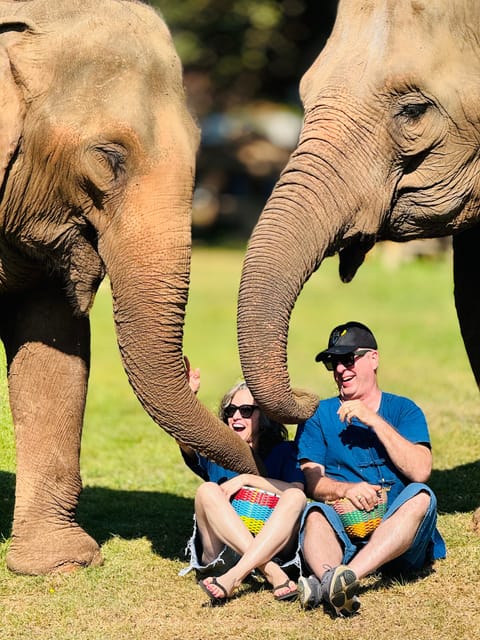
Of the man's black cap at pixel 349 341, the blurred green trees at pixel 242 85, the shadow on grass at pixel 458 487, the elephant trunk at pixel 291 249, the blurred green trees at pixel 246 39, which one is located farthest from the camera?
the blurred green trees at pixel 242 85

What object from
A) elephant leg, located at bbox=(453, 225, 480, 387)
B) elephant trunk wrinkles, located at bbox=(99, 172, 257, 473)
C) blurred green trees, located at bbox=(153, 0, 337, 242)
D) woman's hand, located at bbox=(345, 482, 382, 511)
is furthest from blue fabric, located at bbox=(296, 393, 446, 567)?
blurred green trees, located at bbox=(153, 0, 337, 242)

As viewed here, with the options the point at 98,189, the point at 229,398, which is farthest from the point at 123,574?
the point at 98,189

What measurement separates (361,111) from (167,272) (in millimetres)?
1174

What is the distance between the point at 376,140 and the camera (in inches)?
223

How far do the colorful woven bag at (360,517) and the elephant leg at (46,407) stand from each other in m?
1.32

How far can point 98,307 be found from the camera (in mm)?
19281

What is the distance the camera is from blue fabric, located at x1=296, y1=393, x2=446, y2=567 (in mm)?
5840

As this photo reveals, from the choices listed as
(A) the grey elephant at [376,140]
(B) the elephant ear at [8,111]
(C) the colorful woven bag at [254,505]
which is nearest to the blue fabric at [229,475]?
(C) the colorful woven bag at [254,505]

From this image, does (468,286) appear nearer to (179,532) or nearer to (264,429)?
(264,429)

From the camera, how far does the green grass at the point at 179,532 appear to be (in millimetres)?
5277

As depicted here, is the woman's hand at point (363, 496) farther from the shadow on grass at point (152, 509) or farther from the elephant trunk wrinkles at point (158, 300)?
the shadow on grass at point (152, 509)

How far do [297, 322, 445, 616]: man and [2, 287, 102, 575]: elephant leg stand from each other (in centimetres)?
121

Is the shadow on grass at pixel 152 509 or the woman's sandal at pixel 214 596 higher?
the shadow on grass at pixel 152 509

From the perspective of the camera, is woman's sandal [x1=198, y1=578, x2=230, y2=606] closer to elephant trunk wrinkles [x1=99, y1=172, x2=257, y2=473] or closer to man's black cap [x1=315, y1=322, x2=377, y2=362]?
elephant trunk wrinkles [x1=99, y1=172, x2=257, y2=473]
